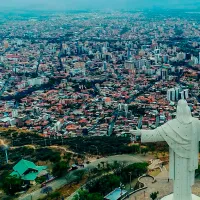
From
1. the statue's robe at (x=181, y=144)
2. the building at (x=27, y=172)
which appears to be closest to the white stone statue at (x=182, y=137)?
the statue's robe at (x=181, y=144)

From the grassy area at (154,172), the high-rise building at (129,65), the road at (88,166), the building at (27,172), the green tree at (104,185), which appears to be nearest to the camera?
the green tree at (104,185)

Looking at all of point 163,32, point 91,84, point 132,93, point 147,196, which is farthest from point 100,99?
point 163,32

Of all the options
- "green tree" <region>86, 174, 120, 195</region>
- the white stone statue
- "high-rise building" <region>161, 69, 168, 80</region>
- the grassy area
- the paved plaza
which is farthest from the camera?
"high-rise building" <region>161, 69, 168, 80</region>

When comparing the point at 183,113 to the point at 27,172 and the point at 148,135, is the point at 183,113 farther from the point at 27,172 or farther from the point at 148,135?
the point at 27,172

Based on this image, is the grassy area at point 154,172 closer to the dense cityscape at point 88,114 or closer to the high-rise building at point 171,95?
the dense cityscape at point 88,114

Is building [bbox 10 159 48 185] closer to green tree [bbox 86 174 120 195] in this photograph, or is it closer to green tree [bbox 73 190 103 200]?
green tree [bbox 86 174 120 195]

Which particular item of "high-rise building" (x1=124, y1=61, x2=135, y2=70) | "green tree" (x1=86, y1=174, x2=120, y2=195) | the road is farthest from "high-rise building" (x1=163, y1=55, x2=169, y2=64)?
"green tree" (x1=86, y1=174, x2=120, y2=195)

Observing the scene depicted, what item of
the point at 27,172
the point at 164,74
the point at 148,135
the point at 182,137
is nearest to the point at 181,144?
the point at 182,137
